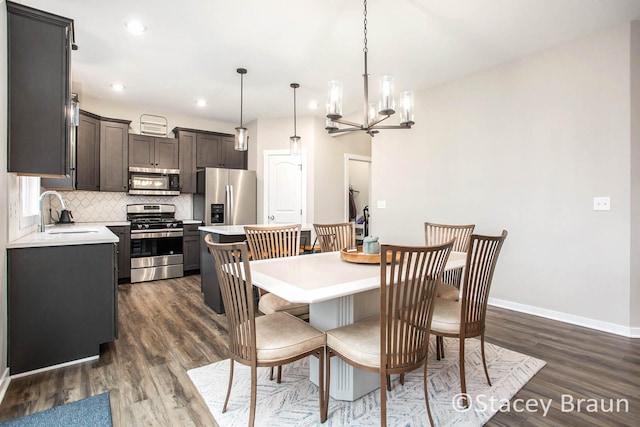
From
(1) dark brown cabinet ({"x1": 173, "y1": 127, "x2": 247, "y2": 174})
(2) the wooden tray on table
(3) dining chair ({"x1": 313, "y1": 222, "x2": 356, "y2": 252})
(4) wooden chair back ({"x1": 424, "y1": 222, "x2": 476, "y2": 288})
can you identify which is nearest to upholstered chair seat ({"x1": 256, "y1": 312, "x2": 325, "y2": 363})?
(2) the wooden tray on table

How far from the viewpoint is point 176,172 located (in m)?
5.37

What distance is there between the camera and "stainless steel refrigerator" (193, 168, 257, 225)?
207 inches

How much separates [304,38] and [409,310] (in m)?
2.69

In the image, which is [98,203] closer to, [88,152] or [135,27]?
[88,152]

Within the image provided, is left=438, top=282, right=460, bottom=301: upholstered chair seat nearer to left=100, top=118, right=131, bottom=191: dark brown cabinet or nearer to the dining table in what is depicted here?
the dining table

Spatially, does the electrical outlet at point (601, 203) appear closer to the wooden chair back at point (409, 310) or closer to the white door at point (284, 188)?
the wooden chair back at point (409, 310)

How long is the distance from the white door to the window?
3136mm

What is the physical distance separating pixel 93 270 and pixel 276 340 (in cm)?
163

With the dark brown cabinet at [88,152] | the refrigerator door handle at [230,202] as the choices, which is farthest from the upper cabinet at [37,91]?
the refrigerator door handle at [230,202]

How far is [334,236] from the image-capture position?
292 centimetres

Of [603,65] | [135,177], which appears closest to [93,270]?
[135,177]

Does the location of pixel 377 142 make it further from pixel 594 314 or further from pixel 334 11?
pixel 594 314

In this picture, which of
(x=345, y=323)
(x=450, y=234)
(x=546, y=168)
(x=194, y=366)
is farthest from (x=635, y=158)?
(x=194, y=366)

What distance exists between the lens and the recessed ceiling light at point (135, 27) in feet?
9.18
